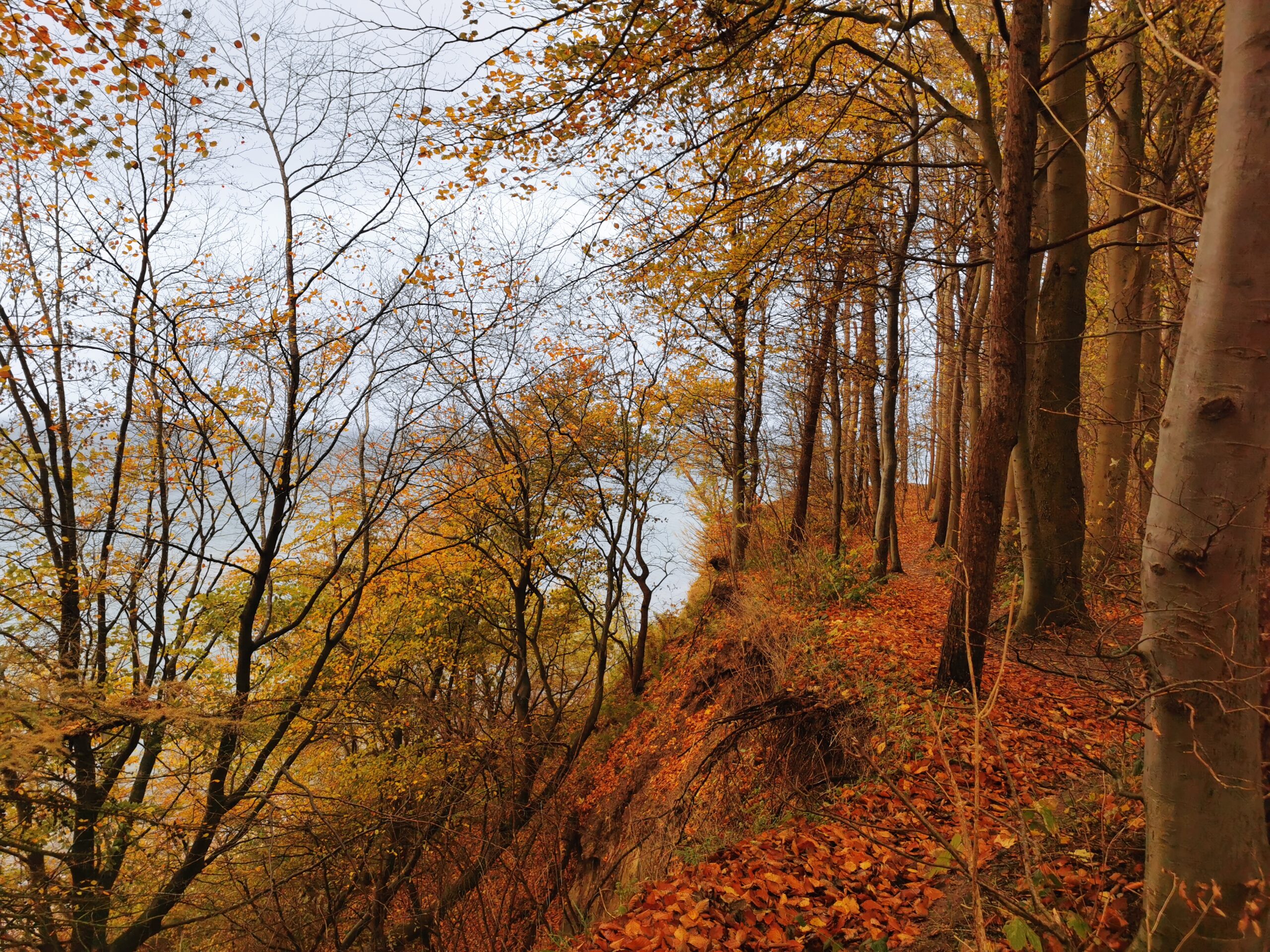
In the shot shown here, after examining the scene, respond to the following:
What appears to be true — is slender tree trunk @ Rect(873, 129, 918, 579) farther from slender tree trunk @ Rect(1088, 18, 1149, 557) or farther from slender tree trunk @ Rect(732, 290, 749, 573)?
slender tree trunk @ Rect(732, 290, 749, 573)

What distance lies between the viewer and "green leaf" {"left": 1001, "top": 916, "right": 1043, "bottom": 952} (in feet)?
6.41

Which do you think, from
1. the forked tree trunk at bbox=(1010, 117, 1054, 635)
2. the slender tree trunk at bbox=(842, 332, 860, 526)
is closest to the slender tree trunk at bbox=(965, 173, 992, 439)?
the forked tree trunk at bbox=(1010, 117, 1054, 635)

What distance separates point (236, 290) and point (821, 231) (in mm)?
7108

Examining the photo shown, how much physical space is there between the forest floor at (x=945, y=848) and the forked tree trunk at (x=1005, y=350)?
71 cm

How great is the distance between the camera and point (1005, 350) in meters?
4.62

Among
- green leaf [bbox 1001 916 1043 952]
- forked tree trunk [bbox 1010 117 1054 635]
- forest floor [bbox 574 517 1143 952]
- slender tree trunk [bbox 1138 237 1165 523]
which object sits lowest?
forest floor [bbox 574 517 1143 952]

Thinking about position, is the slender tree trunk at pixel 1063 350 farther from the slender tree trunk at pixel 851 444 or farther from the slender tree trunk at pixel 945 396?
the slender tree trunk at pixel 851 444

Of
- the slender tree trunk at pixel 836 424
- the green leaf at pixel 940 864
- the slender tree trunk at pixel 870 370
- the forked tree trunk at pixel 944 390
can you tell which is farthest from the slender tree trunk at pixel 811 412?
the green leaf at pixel 940 864

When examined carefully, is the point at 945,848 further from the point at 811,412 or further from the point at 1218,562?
the point at 811,412

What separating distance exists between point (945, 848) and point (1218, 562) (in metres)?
1.80

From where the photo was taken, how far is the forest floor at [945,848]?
2.31 metres

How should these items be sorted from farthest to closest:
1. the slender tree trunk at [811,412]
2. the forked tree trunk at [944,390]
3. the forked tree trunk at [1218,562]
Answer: the forked tree trunk at [944,390] → the slender tree trunk at [811,412] → the forked tree trunk at [1218,562]

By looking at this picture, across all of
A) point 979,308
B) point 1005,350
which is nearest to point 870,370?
point 979,308

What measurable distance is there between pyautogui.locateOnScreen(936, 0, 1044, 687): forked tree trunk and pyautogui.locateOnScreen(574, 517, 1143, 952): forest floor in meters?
0.71
